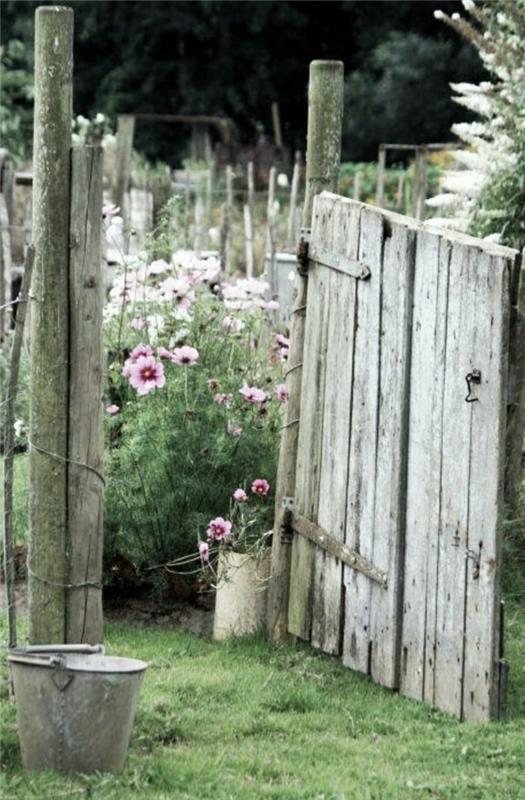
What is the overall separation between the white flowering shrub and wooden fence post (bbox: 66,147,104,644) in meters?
3.56

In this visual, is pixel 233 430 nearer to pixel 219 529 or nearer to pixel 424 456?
pixel 219 529

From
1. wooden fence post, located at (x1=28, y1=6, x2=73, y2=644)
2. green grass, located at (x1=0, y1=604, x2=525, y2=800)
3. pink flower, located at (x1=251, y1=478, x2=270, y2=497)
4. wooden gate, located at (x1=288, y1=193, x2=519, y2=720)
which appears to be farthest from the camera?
pink flower, located at (x1=251, y1=478, x2=270, y2=497)

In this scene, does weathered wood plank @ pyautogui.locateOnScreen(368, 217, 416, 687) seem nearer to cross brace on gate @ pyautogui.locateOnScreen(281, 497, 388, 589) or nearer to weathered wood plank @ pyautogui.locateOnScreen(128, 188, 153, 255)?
cross brace on gate @ pyautogui.locateOnScreen(281, 497, 388, 589)

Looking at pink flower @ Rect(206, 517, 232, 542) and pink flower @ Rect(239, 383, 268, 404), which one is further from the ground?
pink flower @ Rect(239, 383, 268, 404)

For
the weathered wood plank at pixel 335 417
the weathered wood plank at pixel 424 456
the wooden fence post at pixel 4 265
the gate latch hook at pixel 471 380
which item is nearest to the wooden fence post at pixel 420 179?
the wooden fence post at pixel 4 265

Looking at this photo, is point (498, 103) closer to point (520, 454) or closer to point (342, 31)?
point (520, 454)

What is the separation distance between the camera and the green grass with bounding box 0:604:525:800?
5125 millimetres

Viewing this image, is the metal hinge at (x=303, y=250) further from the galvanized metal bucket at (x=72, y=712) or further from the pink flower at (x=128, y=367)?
the galvanized metal bucket at (x=72, y=712)

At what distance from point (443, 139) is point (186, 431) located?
23680 mm

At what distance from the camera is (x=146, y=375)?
7359 mm

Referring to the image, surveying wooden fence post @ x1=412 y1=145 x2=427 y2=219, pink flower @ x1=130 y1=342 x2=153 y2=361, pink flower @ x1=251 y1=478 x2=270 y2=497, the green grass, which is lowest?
the green grass

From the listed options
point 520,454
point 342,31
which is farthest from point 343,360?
point 342,31

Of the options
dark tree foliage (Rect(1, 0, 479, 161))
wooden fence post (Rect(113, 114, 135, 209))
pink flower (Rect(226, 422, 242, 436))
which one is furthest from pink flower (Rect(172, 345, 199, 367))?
dark tree foliage (Rect(1, 0, 479, 161))

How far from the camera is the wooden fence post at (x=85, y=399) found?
5617mm
